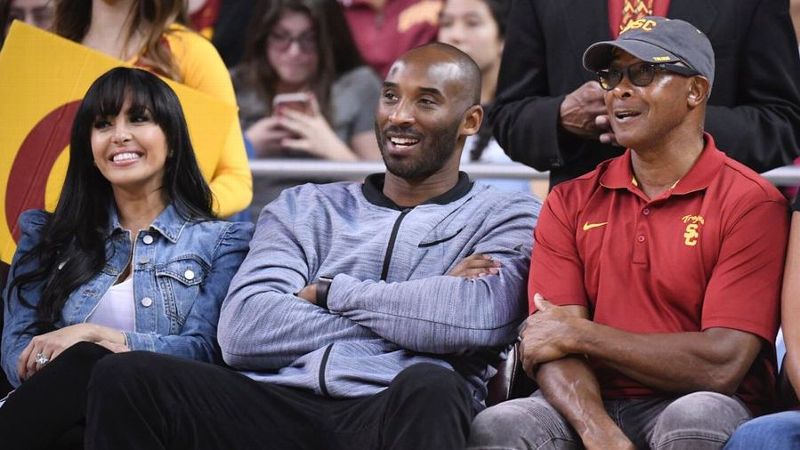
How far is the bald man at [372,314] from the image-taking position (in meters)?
3.80

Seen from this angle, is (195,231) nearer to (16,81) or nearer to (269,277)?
(269,277)

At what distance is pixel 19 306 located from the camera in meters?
4.50

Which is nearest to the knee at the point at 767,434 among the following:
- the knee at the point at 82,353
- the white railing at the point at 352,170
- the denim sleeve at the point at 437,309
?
the denim sleeve at the point at 437,309

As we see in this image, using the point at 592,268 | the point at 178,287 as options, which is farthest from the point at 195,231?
the point at 592,268

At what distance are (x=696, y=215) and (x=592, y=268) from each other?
0.31 meters

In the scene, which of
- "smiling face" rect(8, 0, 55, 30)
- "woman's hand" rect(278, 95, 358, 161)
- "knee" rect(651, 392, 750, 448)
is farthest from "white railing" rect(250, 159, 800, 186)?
"knee" rect(651, 392, 750, 448)

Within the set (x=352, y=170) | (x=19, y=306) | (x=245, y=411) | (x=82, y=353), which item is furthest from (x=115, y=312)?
(x=352, y=170)

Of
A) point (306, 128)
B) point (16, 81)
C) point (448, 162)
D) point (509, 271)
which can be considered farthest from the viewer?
point (306, 128)

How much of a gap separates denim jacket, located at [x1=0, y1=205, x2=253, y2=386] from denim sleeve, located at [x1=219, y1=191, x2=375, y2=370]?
19 centimetres

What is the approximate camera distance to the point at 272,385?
399 cm

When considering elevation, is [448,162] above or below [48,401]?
above

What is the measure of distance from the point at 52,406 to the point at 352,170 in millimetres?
2422

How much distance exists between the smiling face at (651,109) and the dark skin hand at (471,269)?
485mm

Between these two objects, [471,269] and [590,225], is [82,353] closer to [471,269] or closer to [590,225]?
[471,269]
